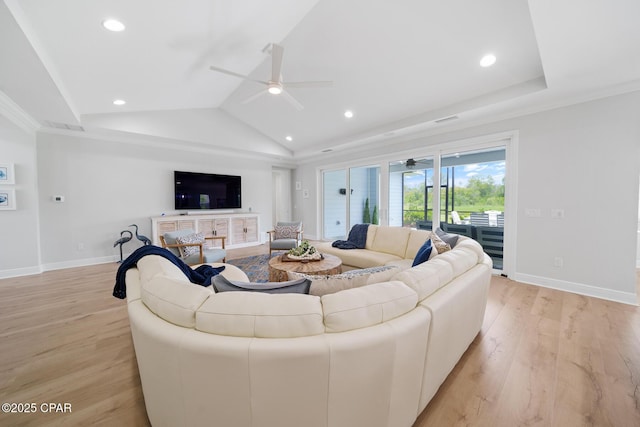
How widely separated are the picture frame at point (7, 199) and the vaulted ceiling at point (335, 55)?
1.25 m

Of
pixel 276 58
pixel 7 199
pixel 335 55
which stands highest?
pixel 335 55

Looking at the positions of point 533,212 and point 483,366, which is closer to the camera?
Result: point 483,366

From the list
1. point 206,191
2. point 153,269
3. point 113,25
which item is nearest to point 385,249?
point 153,269

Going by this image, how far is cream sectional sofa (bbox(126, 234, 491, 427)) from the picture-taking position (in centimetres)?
91

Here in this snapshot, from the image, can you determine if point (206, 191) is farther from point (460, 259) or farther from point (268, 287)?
point (460, 259)

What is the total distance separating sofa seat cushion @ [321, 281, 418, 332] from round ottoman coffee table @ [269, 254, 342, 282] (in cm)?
162

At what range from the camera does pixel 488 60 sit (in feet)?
9.62

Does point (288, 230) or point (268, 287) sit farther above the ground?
point (268, 287)

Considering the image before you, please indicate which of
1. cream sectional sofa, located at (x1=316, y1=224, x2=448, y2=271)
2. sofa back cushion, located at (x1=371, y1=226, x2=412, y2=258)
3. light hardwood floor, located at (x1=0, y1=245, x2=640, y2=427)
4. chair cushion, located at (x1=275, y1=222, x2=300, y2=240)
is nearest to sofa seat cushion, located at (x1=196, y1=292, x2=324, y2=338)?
light hardwood floor, located at (x1=0, y1=245, x2=640, y2=427)

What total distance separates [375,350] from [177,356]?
0.80 metres

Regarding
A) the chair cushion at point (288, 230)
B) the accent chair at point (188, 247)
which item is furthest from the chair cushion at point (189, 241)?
the chair cushion at point (288, 230)

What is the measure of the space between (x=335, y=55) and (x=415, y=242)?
9.71 feet

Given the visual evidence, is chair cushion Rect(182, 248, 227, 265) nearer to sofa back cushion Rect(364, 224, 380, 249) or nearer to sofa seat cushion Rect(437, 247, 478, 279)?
sofa back cushion Rect(364, 224, 380, 249)

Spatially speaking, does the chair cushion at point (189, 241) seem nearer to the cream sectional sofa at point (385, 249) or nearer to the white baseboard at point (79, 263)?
the cream sectional sofa at point (385, 249)
